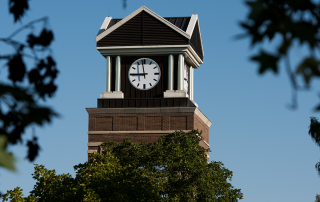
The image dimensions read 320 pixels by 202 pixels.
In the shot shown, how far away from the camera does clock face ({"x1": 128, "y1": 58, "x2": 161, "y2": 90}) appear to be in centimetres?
4000

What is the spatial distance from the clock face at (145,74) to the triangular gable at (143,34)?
138cm

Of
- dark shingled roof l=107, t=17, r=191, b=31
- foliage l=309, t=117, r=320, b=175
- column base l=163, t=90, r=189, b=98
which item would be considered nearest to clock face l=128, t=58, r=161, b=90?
column base l=163, t=90, r=189, b=98

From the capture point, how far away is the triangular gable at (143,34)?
1569 inches

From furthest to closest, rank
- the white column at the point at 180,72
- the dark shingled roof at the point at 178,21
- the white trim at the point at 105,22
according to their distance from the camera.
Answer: the white trim at the point at 105,22, the dark shingled roof at the point at 178,21, the white column at the point at 180,72

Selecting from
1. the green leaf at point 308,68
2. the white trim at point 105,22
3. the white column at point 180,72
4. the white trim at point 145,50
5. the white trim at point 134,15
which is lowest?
the green leaf at point 308,68

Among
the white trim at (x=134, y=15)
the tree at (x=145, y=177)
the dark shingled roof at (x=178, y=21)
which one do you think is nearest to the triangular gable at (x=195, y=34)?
the dark shingled roof at (x=178, y=21)

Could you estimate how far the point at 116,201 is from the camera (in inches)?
1104

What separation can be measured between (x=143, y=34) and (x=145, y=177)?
13344 mm

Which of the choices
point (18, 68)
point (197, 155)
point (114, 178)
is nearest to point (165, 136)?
point (197, 155)

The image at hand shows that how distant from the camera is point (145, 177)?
1196 inches

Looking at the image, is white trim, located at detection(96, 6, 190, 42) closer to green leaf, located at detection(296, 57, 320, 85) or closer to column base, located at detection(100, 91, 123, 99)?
column base, located at detection(100, 91, 123, 99)

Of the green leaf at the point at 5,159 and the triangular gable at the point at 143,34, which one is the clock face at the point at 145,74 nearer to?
the triangular gable at the point at 143,34

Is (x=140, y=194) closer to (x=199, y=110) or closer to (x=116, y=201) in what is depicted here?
(x=116, y=201)

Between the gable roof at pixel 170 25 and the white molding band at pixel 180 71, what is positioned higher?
the gable roof at pixel 170 25
